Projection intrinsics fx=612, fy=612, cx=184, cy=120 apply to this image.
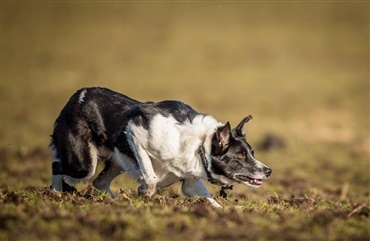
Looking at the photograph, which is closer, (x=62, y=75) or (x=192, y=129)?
(x=192, y=129)

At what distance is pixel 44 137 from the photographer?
2039 cm

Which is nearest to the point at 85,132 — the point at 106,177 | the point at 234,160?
the point at 106,177

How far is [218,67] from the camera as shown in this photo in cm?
4362

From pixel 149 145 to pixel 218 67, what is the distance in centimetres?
3587

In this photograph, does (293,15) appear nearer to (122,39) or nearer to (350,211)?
(122,39)

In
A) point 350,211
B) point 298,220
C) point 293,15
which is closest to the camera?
point 298,220

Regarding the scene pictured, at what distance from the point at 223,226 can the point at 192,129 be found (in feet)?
6.41

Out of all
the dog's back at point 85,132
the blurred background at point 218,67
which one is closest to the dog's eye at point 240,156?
the dog's back at point 85,132

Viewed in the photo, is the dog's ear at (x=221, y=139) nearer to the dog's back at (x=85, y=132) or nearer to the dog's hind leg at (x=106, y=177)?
the dog's back at (x=85, y=132)

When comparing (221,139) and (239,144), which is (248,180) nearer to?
(239,144)

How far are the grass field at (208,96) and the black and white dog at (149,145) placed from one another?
39cm

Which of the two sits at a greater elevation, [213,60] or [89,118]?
[213,60]

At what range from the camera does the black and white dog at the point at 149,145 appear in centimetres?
798

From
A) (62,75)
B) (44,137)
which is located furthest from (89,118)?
(62,75)
